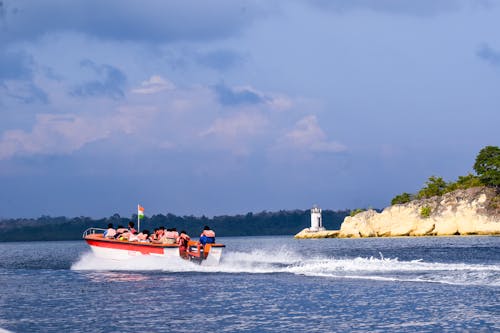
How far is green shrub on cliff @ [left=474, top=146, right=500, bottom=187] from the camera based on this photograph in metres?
139

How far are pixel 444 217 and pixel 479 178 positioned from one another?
51.2ft

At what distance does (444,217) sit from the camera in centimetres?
13650

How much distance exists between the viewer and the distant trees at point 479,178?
140250 mm

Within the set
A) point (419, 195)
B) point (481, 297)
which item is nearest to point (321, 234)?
point (419, 195)

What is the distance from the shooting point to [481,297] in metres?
26.8

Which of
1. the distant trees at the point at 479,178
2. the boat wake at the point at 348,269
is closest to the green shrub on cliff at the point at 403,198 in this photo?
the distant trees at the point at 479,178

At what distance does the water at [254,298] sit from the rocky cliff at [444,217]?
95.4 meters

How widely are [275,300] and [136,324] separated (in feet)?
23.3

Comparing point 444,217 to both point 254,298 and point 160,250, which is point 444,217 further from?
point 254,298

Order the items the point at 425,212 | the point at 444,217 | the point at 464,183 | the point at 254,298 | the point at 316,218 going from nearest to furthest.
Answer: the point at 254,298, the point at 444,217, the point at 425,212, the point at 464,183, the point at 316,218

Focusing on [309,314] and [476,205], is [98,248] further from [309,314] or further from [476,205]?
[476,205]

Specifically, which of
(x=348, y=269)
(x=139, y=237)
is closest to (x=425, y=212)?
(x=348, y=269)

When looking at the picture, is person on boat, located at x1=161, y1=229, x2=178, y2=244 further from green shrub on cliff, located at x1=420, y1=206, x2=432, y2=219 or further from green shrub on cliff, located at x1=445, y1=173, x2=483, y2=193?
green shrub on cliff, located at x1=445, y1=173, x2=483, y2=193

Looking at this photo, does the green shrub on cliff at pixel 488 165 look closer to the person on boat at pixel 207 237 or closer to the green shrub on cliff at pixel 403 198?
the green shrub on cliff at pixel 403 198
